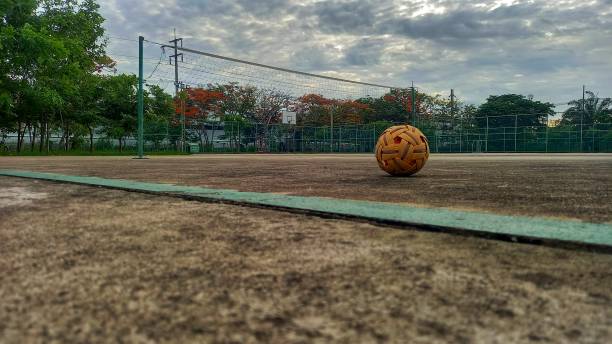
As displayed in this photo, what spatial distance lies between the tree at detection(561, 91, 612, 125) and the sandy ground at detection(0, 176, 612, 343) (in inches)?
1559

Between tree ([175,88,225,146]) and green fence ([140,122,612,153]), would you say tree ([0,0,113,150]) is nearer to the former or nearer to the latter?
green fence ([140,122,612,153])

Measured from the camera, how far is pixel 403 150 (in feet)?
17.8

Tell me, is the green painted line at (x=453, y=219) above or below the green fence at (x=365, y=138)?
below

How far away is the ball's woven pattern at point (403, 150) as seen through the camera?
5.42 meters

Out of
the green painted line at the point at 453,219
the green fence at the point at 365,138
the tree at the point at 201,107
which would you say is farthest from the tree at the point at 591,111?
the green painted line at the point at 453,219

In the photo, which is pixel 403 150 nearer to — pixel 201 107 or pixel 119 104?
pixel 119 104

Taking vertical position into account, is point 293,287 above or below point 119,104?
below

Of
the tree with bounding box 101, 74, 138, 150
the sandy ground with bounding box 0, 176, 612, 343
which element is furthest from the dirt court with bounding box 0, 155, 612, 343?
the tree with bounding box 101, 74, 138, 150

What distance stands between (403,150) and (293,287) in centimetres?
444

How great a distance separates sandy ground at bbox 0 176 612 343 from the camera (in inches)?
36.4

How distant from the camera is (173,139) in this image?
3450 cm

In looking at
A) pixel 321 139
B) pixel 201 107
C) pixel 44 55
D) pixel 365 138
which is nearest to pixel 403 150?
pixel 44 55

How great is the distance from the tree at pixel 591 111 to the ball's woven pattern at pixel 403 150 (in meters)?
35.7

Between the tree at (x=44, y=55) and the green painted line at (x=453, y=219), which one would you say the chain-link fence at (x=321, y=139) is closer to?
the tree at (x=44, y=55)
